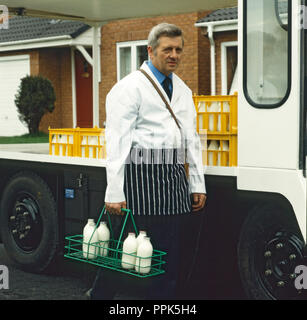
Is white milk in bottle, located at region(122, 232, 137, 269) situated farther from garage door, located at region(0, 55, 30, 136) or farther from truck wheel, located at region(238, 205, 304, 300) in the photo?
garage door, located at region(0, 55, 30, 136)

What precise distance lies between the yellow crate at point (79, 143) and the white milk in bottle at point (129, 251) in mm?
1237

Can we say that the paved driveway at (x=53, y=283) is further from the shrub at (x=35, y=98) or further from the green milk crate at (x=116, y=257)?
the shrub at (x=35, y=98)

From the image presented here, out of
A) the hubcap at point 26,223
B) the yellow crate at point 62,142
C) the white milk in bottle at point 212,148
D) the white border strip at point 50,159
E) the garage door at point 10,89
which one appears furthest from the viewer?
the garage door at point 10,89

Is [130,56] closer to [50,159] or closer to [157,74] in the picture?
[50,159]

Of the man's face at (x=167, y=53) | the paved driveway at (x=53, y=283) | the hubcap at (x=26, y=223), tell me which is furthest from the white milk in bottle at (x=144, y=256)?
the hubcap at (x=26, y=223)

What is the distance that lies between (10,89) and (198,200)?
1741 cm

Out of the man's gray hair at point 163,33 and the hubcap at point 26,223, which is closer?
the man's gray hair at point 163,33

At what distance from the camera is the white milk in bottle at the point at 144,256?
4.37 metres

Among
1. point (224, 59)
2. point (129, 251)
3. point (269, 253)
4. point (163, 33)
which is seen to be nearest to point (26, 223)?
point (129, 251)

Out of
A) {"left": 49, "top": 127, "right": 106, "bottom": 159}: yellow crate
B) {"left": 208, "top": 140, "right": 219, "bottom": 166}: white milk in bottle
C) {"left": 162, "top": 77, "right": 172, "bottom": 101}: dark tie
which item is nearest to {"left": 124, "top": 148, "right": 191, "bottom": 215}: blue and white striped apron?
{"left": 162, "top": 77, "right": 172, "bottom": 101}: dark tie

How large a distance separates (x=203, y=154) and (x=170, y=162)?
1.79ft

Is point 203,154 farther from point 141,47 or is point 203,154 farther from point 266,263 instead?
point 141,47

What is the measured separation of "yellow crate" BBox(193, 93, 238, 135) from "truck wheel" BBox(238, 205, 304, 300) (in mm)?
590

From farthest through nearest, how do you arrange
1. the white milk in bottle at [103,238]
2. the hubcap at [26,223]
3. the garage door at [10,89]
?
1. the garage door at [10,89]
2. the hubcap at [26,223]
3. the white milk in bottle at [103,238]
